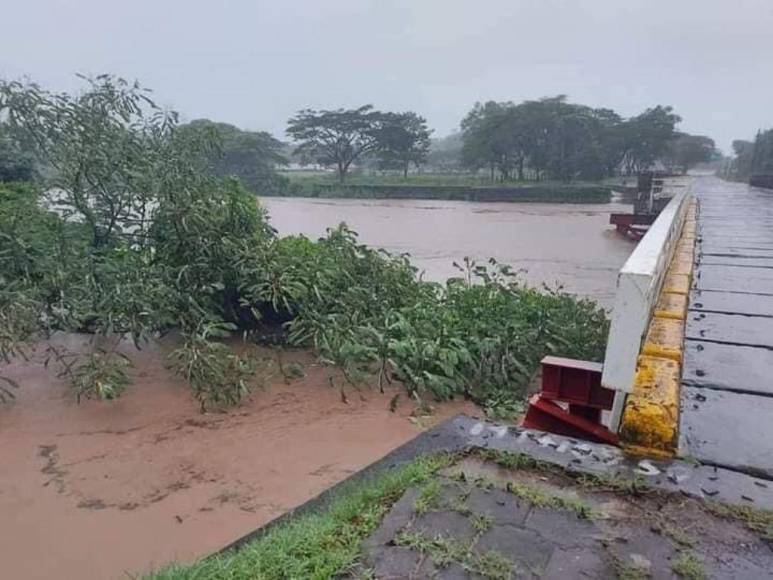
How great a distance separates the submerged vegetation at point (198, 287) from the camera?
4.12 m

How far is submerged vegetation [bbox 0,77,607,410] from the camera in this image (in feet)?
13.5

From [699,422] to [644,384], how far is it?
0.17 m

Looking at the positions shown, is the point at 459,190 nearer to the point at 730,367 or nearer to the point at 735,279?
the point at 735,279

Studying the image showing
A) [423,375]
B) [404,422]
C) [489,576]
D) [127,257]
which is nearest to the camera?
[489,576]

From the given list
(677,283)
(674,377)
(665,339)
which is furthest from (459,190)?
(674,377)

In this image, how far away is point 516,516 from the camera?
1.28 metres

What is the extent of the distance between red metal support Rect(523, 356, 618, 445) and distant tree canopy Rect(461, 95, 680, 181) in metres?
32.7

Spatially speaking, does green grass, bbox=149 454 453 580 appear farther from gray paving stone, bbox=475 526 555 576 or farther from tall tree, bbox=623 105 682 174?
tall tree, bbox=623 105 682 174

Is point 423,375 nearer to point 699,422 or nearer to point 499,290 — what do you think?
point 499,290

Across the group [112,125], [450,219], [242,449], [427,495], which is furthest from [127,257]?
[450,219]

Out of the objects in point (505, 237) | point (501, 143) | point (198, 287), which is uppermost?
point (501, 143)

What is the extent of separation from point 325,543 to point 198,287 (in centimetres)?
367

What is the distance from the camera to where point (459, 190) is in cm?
A: 3100

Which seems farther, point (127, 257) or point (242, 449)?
point (127, 257)
